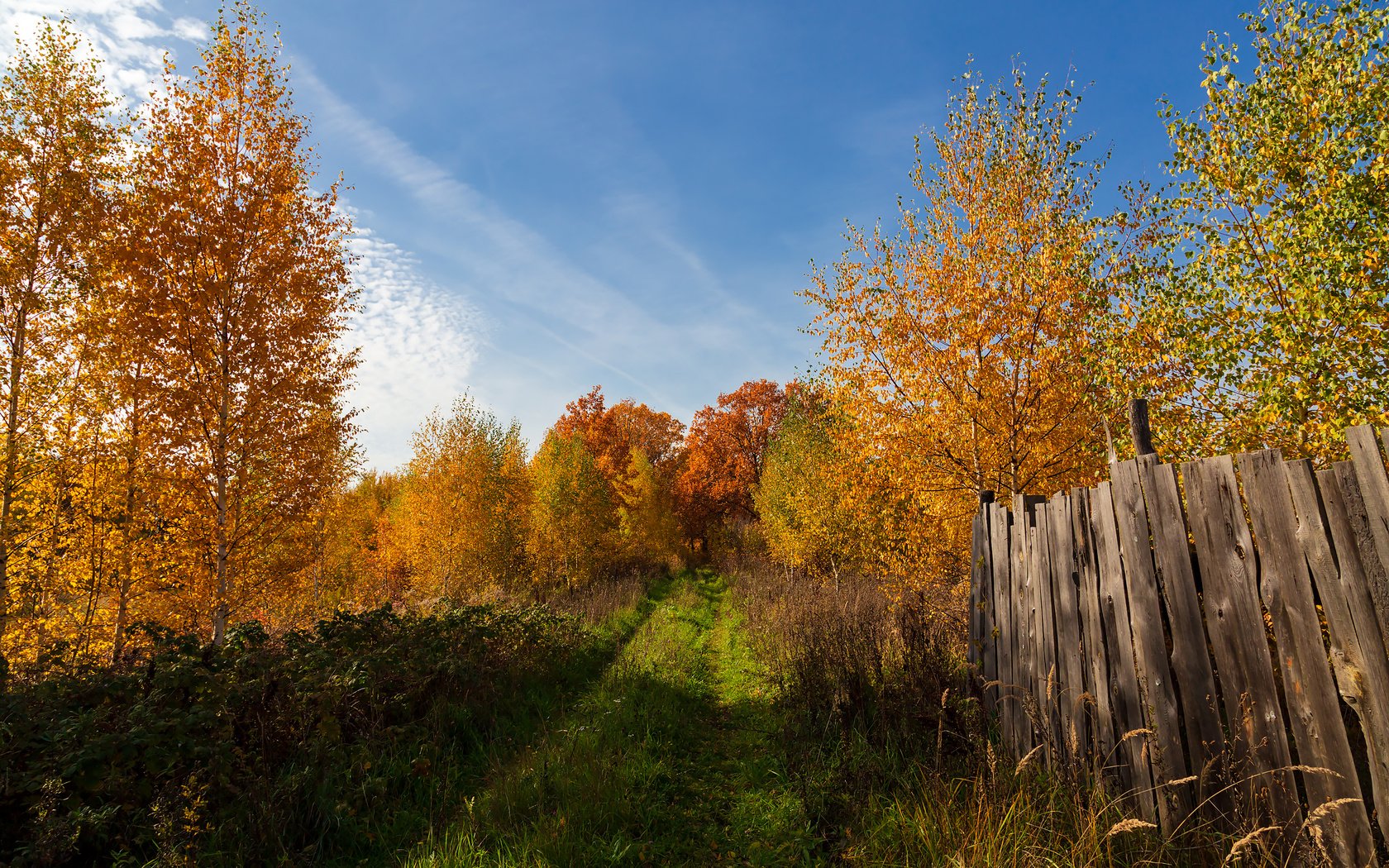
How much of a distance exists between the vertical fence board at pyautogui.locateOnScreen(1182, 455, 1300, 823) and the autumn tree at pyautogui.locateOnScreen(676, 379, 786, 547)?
37.3 m

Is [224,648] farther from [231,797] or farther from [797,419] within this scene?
[797,419]

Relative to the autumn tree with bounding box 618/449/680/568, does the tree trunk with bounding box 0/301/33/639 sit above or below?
below

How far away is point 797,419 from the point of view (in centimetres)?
2395

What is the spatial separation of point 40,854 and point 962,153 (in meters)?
12.5

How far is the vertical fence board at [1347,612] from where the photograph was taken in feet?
8.06

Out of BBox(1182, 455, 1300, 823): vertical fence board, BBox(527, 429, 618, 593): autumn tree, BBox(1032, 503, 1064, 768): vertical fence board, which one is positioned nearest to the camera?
BBox(1182, 455, 1300, 823): vertical fence board

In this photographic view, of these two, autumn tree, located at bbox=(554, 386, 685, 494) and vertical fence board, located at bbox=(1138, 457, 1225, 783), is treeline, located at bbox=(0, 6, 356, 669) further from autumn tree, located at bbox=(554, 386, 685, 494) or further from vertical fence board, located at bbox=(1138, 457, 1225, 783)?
autumn tree, located at bbox=(554, 386, 685, 494)

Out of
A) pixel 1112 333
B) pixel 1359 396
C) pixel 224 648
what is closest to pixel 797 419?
pixel 1112 333

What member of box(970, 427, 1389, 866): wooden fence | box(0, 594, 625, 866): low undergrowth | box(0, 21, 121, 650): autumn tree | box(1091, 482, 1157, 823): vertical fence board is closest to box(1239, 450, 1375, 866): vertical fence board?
box(970, 427, 1389, 866): wooden fence

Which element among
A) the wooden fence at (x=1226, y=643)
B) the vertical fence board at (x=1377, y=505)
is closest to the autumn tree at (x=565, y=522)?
the wooden fence at (x=1226, y=643)

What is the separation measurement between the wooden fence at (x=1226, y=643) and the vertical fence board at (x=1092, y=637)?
0.03ft

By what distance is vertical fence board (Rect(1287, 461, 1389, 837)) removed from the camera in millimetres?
2457

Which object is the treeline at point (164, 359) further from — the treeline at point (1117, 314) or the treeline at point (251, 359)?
the treeline at point (1117, 314)

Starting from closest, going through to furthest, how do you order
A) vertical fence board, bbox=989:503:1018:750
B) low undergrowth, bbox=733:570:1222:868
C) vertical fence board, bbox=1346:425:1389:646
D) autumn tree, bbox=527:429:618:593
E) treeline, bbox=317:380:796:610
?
1. vertical fence board, bbox=1346:425:1389:646
2. low undergrowth, bbox=733:570:1222:868
3. vertical fence board, bbox=989:503:1018:750
4. treeline, bbox=317:380:796:610
5. autumn tree, bbox=527:429:618:593
